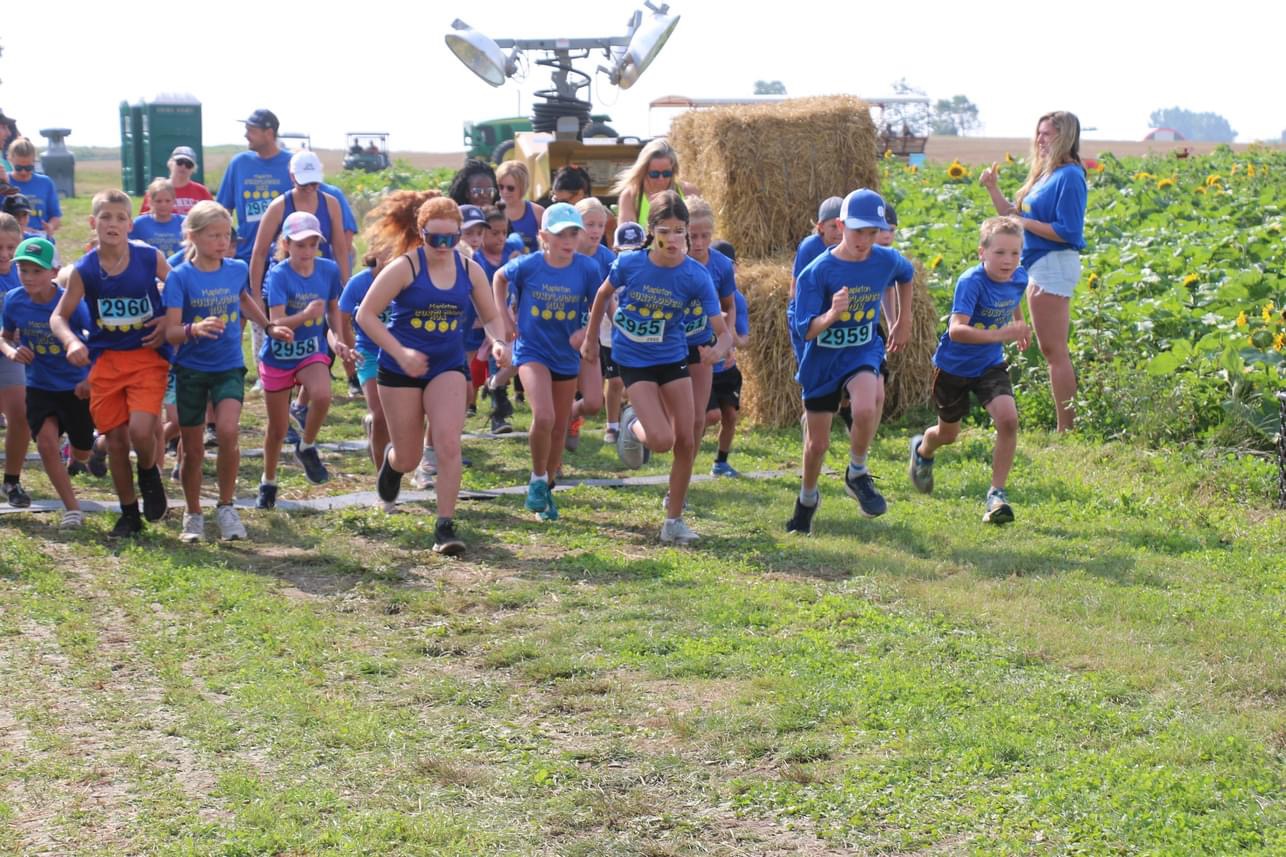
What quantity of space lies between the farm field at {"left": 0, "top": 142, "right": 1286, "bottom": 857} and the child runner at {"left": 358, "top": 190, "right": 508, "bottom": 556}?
22.3 inches

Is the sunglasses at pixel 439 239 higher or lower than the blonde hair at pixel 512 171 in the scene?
lower

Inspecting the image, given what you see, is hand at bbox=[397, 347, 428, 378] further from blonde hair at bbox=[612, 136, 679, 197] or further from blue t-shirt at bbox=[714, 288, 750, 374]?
blonde hair at bbox=[612, 136, 679, 197]

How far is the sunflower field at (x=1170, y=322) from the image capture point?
33.8 ft

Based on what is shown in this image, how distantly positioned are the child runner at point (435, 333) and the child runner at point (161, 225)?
152 inches

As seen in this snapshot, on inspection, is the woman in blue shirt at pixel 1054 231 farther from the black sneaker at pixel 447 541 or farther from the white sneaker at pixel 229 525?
the white sneaker at pixel 229 525

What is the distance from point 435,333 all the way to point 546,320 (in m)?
0.90

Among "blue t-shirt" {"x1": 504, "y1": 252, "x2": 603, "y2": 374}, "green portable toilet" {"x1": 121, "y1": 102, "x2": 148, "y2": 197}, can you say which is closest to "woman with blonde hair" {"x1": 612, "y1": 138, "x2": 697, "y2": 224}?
"blue t-shirt" {"x1": 504, "y1": 252, "x2": 603, "y2": 374}

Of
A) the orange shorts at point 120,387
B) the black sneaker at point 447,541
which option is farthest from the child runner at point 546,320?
the orange shorts at point 120,387

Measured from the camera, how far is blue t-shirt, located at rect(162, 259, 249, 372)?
8.45 metres

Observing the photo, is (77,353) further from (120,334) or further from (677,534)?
(677,534)

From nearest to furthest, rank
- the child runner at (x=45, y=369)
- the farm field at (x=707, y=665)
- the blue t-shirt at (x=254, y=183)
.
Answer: the farm field at (x=707, y=665)
the child runner at (x=45, y=369)
the blue t-shirt at (x=254, y=183)

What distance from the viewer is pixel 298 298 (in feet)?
30.9

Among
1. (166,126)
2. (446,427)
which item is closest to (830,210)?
(446,427)

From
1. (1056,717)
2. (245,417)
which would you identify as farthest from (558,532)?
(245,417)
